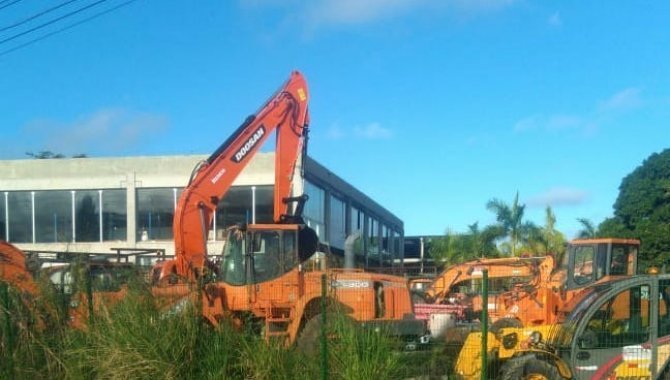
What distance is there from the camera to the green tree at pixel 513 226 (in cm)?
3588

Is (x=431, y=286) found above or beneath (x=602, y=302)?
beneath

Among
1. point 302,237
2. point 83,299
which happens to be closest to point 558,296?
point 302,237

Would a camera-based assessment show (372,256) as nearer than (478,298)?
No

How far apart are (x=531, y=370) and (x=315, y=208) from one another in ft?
72.8

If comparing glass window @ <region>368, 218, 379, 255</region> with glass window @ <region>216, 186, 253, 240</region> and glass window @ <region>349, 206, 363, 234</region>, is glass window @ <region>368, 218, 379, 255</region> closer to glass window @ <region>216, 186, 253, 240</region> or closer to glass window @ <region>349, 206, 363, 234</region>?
glass window @ <region>349, 206, 363, 234</region>

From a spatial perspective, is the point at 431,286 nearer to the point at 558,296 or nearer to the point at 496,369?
the point at 558,296

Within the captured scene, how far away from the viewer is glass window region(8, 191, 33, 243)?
30359 millimetres

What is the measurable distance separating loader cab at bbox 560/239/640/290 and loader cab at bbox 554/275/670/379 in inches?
248

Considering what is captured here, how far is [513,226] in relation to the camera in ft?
118

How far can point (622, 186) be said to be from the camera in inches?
1417

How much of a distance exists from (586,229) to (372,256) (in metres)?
13.1

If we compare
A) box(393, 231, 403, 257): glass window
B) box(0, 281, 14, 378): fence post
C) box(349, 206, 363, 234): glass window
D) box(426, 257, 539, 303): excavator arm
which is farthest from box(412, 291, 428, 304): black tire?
box(393, 231, 403, 257): glass window

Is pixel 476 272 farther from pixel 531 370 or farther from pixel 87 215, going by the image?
pixel 87 215

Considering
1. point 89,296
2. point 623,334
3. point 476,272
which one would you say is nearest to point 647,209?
point 476,272
